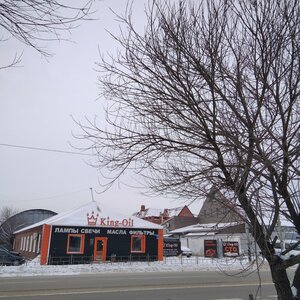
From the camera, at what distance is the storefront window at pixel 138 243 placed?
112 feet

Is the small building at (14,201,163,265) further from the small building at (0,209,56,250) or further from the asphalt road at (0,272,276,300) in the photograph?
the small building at (0,209,56,250)

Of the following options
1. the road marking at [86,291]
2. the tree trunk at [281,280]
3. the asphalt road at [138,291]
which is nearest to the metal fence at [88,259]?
the asphalt road at [138,291]

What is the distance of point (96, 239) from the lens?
3275 cm

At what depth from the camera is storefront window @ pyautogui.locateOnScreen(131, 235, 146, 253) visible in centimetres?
3409

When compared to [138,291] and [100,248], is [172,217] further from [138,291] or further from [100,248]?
[138,291]

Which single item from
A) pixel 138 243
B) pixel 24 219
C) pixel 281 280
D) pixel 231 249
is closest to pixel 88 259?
pixel 138 243

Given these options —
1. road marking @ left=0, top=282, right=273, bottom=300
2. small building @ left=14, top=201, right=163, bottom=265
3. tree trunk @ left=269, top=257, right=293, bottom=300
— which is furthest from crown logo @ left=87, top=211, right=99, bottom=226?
tree trunk @ left=269, top=257, right=293, bottom=300

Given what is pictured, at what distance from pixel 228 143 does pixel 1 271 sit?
23634 mm

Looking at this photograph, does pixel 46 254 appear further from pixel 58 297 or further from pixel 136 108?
pixel 136 108

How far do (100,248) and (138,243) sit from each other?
3.52 metres

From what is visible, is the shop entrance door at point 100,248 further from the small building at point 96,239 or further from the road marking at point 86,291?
the road marking at point 86,291

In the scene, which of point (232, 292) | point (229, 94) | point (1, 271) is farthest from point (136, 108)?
point (1, 271)

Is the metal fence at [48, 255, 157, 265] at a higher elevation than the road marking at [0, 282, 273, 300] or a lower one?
higher

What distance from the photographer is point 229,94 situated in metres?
5.10
